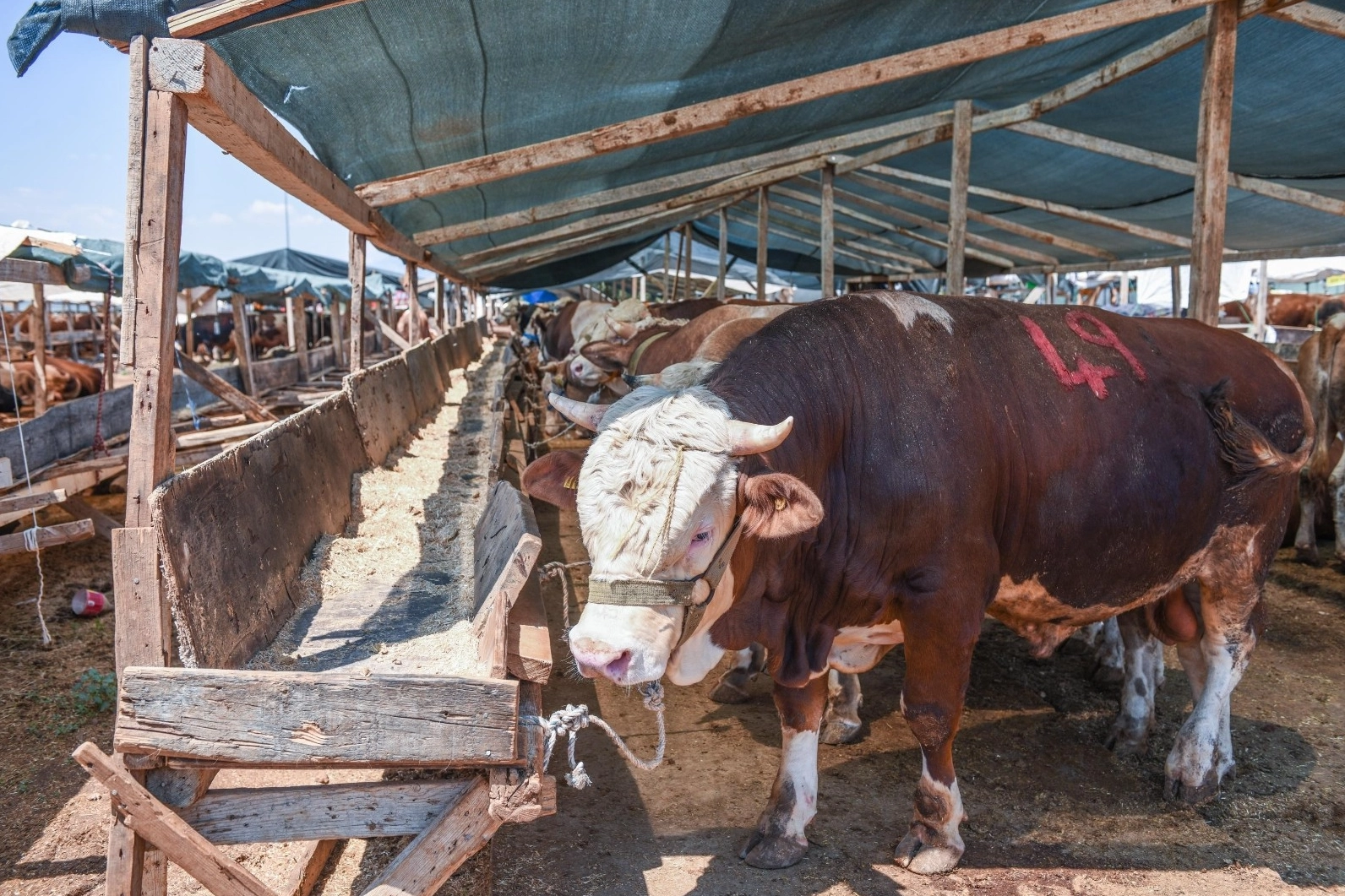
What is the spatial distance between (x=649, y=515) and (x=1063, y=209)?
8.13 meters

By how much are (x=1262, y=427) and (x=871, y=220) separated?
8514 mm

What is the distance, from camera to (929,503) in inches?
119

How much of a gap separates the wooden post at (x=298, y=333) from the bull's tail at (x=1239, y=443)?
54.5ft

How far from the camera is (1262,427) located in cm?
385

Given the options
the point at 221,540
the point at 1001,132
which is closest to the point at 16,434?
the point at 221,540

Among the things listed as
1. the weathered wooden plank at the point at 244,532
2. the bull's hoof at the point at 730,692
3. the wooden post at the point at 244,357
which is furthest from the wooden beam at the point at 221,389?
the bull's hoof at the point at 730,692

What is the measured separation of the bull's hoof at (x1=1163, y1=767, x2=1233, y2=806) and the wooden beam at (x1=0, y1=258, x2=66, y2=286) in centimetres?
781

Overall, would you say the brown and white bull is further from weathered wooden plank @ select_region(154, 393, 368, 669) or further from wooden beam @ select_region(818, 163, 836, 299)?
wooden beam @ select_region(818, 163, 836, 299)

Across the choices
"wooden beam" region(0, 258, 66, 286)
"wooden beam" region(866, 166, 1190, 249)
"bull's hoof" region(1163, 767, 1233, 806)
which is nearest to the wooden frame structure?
"bull's hoof" region(1163, 767, 1233, 806)

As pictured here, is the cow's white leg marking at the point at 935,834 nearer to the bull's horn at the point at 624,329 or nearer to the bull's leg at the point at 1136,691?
the bull's leg at the point at 1136,691

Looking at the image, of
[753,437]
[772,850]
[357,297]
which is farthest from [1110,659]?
[357,297]

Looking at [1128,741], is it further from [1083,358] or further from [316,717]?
[316,717]

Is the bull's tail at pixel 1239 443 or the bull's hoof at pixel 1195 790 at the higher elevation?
the bull's tail at pixel 1239 443

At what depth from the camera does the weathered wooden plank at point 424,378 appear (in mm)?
7652
